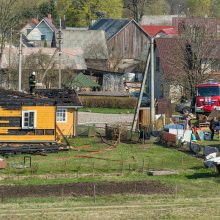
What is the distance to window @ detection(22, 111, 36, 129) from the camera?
38.8m

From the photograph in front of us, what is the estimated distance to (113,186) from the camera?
2991 centimetres

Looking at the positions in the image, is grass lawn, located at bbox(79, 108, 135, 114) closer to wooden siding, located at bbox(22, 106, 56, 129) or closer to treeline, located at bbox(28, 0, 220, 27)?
wooden siding, located at bbox(22, 106, 56, 129)

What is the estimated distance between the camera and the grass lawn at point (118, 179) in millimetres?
25000

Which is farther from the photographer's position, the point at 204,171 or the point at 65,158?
the point at 65,158

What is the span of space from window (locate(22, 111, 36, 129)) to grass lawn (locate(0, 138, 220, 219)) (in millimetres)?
2139

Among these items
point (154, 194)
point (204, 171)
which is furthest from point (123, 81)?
point (154, 194)

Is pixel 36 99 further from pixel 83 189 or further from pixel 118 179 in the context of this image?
pixel 83 189

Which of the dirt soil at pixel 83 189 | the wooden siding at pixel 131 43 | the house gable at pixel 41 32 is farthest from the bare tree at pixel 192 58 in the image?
the house gable at pixel 41 32

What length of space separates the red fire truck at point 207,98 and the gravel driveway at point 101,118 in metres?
4.30

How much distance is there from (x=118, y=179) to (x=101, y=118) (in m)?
22.6

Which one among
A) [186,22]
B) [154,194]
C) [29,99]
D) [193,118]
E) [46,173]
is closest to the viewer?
[154,194]

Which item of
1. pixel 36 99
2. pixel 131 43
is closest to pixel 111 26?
pixel 131 43

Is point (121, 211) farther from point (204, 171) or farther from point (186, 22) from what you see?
point (186, 22)

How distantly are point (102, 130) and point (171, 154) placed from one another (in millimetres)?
8392
